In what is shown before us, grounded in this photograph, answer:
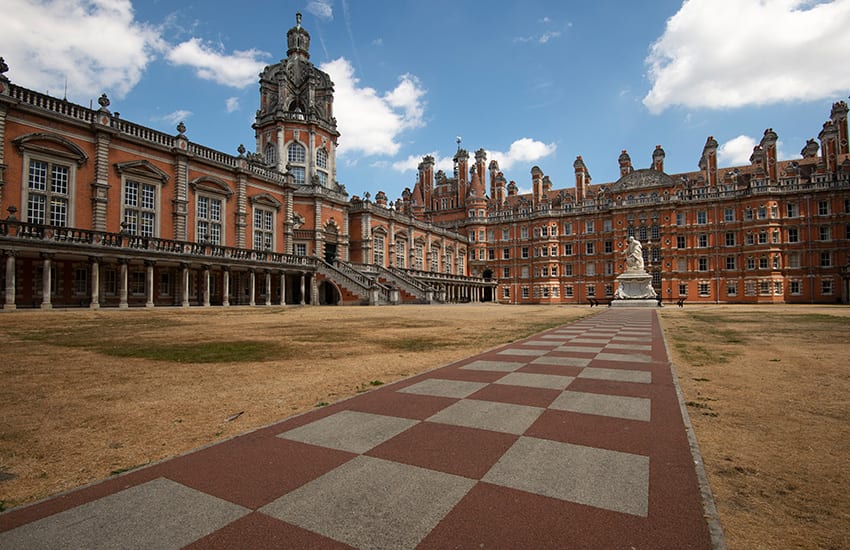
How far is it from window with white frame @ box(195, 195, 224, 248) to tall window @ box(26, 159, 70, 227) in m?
7.99

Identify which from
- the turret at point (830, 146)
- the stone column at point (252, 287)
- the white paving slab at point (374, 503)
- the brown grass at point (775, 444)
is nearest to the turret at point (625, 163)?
the turret at point (830, 146)

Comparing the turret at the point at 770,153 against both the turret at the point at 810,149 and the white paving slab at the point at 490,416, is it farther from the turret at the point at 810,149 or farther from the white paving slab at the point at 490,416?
the white paving slab at the point at 490,416

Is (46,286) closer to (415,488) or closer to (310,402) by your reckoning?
(310,402)

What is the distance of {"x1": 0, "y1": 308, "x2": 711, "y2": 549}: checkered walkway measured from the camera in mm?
2455

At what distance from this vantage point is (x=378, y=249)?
49688 millimetres

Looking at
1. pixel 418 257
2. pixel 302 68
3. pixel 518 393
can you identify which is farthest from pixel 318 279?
pixel 518 393

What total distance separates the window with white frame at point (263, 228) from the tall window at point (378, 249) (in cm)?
1297

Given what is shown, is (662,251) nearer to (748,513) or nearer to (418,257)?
(418,257)

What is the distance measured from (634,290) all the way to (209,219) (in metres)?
38.7

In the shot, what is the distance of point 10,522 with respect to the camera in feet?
8.64

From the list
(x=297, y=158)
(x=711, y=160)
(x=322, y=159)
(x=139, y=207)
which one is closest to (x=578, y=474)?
(x=139, y=207)

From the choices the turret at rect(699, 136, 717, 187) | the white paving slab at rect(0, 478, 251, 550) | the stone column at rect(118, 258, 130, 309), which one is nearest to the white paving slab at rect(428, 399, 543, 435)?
the white paving slab at rect(0, 478, 251, 550)

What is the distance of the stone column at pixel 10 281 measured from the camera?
65.4 ft

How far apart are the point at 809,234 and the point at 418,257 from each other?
46.9 m
